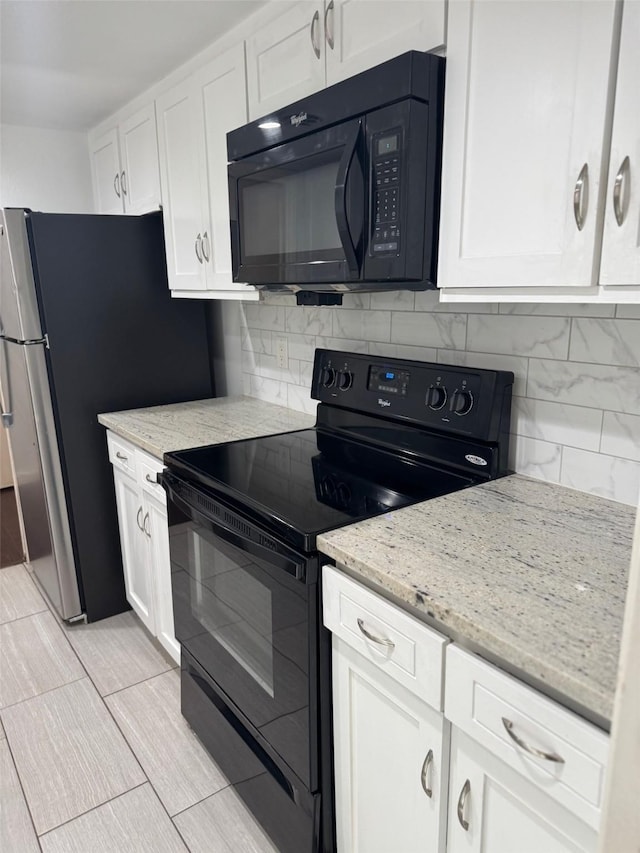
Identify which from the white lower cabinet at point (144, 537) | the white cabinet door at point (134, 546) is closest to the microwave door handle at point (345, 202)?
the white lower cabinet at point (144, 537)

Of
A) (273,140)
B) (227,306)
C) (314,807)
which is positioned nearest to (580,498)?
(314,807)

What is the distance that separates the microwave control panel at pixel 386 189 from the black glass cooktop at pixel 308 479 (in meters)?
0.58

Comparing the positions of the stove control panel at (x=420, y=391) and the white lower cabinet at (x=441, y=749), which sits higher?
the stove control panel at (x=420, y=391)

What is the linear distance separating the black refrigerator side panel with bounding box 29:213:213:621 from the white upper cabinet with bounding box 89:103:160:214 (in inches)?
6.0

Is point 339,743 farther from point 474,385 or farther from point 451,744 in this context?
point 474,385

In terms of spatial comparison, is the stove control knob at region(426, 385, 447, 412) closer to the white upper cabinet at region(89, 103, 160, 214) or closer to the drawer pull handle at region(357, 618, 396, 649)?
the drawer pull handle at region(357, 618, 396, 649)

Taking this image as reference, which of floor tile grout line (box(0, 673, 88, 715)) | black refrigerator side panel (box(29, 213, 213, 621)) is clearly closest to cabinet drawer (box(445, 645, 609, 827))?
floor tile grout line (box(0, 673, 88, 715))

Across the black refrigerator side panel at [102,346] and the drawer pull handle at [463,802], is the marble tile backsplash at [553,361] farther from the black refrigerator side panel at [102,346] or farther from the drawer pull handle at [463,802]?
the black refrigerator side panel at [102,346]

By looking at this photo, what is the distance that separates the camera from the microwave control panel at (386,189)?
50.0 inches

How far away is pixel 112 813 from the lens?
5.42ft

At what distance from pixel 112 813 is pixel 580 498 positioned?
5.06 feet

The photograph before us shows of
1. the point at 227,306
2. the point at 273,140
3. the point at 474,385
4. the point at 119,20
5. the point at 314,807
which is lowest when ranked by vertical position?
the point at 314,807

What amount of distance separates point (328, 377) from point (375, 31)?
3.27 feet

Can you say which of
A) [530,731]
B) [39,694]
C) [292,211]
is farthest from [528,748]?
[39,694]
